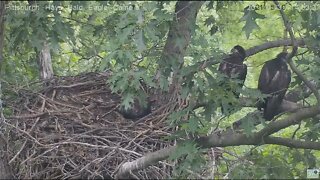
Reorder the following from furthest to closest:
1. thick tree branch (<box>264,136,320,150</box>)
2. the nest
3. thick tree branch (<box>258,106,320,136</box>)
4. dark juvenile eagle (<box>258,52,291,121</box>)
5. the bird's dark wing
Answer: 1. the bird's dark wing
2. dark juvenile eagle (<box>258,52,291,121</box>)
3. the nest
4. thick tree branch (<box>264,136,320,150</box>)
5. thick tree branch (<box>258,106,320,136</box>)

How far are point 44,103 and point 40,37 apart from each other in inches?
108

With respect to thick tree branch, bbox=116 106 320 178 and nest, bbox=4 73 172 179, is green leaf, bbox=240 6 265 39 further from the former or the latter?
nest, bbox=4 73 172 179

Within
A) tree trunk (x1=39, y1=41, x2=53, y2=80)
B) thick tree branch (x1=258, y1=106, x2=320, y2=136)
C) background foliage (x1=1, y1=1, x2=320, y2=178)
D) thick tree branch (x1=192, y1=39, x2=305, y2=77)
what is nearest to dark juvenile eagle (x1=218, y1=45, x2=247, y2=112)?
thick tree branch (x1=192, y1=39, x2=305, y2=77)

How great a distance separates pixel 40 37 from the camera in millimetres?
4512

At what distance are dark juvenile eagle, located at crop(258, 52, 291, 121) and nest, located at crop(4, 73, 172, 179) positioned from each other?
3.38ft

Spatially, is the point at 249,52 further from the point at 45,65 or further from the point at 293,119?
the point at 45,65

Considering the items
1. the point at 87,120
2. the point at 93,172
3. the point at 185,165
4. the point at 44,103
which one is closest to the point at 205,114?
the point at 185,165

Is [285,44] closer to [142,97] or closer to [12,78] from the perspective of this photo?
[142,97]

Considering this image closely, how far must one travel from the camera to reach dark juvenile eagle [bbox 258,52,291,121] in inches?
249

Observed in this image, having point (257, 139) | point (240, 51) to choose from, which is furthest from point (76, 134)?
point (257, 139)

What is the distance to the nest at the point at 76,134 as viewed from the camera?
19.8 ft

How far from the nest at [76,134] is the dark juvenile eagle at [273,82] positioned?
1031mm

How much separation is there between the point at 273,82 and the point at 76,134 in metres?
2.11

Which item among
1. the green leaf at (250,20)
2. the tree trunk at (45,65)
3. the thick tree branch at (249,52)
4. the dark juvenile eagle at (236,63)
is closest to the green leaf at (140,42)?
the thick tree branch at (249,52)
